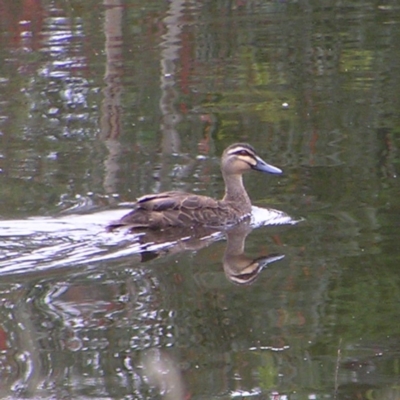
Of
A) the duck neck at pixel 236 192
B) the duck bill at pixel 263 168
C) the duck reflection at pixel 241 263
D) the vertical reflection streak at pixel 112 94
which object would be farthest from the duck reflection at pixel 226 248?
the vertical reflection streak at pixel 112 94

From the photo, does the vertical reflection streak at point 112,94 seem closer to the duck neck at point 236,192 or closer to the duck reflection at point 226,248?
the duck neck at point 236,192

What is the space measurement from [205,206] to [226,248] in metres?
0.81

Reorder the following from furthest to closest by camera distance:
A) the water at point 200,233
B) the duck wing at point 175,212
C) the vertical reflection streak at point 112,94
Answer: the vertical reflection streak at point 112,94
the duck wing at point 175,212
the water at point 200,233

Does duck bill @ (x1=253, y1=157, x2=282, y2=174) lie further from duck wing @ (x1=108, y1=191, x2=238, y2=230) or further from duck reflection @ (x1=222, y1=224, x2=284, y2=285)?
duck reflection @ (x1=222, y1=224, x2=284, y2=285)

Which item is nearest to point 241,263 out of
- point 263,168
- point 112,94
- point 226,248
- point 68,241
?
point 226,248

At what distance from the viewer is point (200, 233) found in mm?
10742

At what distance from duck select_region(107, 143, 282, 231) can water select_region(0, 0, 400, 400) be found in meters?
0.19

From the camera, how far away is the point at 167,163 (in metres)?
12.8

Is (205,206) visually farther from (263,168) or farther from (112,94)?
(112,94)

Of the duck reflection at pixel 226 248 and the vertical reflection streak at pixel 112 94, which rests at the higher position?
the duck reflection at pixel 226 248

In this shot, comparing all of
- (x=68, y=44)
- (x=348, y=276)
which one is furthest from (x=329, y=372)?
(x=68, y=44)

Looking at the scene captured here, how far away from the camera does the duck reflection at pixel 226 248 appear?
9.36 m

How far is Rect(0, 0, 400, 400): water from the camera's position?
24.4 feet

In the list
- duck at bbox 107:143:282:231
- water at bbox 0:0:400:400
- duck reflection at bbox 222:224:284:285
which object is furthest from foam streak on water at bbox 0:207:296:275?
duck reflection at bbox 222:224:284:285
